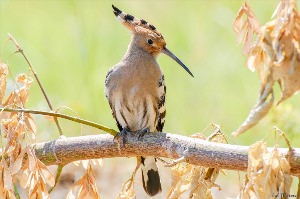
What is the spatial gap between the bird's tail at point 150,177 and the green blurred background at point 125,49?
1783 mm

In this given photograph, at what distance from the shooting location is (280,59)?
234 centimetres

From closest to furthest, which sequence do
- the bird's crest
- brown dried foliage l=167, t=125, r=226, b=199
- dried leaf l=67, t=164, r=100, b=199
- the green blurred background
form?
brown dried foliage l=167, t=125, r=226, b=199, dried leaf l=67, t=164, r=100, b=199, the bird's crest, the green blurred background

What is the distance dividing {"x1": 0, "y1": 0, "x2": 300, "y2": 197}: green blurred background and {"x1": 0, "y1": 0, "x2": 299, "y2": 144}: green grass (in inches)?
0.4

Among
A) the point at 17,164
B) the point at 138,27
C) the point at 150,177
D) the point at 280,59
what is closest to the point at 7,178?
the point at 17,164

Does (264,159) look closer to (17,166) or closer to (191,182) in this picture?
(191,182)

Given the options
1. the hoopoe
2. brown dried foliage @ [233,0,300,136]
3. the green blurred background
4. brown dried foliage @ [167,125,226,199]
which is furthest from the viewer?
the green blurred background

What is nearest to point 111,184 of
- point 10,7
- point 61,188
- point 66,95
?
point 61,188

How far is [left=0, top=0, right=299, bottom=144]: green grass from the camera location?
7562 millimetres

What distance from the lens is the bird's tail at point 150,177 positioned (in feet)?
15.8

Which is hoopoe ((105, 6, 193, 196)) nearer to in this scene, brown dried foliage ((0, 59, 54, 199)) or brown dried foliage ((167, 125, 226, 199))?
brown dried foliage ((167, 125, 226, 199))

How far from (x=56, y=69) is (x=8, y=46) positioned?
0.64 meters

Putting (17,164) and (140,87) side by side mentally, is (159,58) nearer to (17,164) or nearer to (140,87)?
(140,87)

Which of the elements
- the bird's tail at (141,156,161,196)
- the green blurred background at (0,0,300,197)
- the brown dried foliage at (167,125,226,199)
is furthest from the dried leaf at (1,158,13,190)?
the green blurred background at (0,0,300,197)

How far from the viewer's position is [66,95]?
819 cm
